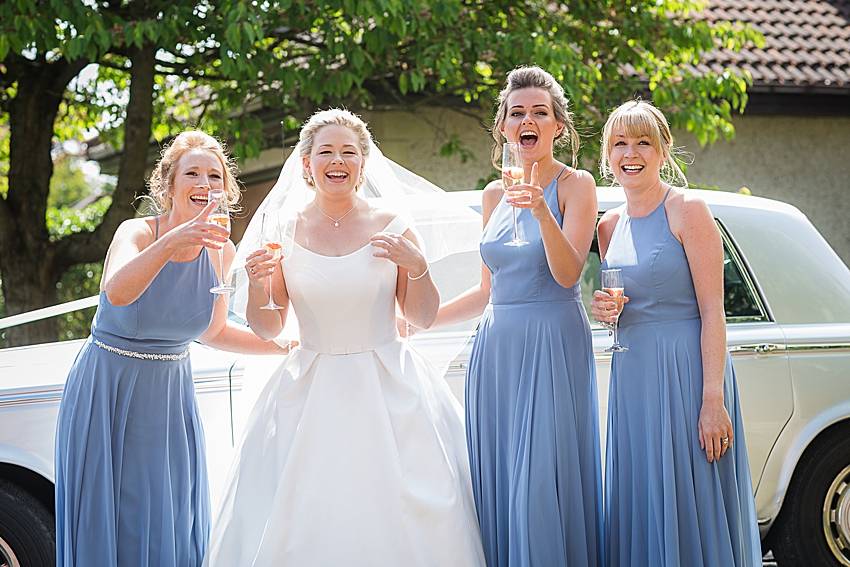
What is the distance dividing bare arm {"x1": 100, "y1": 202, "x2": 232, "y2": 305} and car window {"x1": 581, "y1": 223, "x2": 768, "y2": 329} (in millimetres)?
2077

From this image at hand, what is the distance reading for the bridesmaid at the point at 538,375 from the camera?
3.47m

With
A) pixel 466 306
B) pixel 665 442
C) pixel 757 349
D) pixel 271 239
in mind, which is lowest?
pixel 665 442

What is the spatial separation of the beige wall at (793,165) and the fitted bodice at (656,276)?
25.8ft

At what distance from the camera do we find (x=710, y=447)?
3.35 metres

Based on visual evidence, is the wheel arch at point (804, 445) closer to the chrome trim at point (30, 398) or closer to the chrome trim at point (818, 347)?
the chrome trim at point (818, 347)

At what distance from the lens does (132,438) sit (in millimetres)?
3740

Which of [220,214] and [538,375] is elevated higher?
[220,214]

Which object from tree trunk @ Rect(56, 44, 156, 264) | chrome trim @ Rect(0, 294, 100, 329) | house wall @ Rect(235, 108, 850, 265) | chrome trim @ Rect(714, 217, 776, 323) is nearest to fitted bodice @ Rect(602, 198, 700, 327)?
chrome trim @ Rect(714, 217, 776, 323)

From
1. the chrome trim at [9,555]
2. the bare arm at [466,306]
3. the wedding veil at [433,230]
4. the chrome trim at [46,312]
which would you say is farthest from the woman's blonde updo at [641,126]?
the chrome trim at [9,555]

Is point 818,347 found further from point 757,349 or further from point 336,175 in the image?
point 336,175

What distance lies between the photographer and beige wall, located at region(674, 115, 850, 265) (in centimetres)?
1109

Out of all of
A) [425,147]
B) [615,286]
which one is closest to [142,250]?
[615,286]

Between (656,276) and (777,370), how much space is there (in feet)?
4.98

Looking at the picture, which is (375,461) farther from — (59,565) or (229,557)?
(59,565)
